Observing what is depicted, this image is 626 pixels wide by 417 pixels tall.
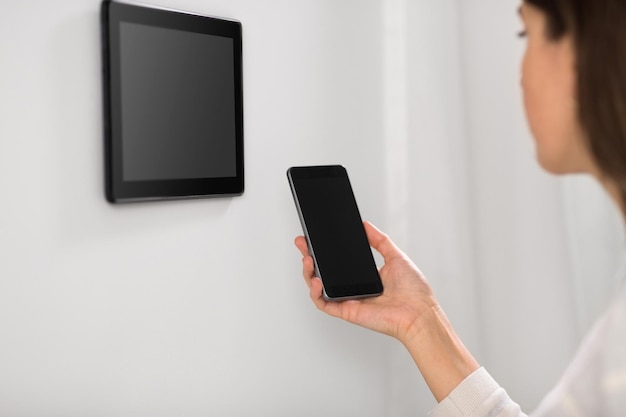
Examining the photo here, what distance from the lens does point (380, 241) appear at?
1.05m

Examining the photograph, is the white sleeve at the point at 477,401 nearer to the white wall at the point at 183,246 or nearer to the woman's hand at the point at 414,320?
the woman's hand at the point at 414,320

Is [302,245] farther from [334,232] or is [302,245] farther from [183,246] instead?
[183,246]

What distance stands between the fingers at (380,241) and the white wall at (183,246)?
10 centimetres

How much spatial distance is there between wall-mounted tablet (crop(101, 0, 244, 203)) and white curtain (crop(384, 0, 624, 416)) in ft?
0.97

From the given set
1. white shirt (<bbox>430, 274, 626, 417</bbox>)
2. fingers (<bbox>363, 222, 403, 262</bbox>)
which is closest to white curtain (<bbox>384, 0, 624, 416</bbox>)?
fingers (<bbox>363, 222, 403, 262</bbox>)

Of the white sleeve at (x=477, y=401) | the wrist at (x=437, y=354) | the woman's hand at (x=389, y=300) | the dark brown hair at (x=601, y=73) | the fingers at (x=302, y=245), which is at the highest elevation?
the dark brown hair at (x=601, y=73)

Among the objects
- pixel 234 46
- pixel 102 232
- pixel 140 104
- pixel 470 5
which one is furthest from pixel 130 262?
pixel 470 5

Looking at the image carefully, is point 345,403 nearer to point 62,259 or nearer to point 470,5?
point 62,259

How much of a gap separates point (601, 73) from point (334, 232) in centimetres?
44

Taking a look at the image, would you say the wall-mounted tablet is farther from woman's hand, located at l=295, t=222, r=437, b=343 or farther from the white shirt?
the white shirt

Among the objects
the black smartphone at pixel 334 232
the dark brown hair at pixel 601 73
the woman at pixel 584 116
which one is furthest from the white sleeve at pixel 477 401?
the dark brown hair at pixel 601 73

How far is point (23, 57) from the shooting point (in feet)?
2.61

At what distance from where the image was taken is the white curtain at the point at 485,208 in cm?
114

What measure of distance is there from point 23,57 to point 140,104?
135 millimetres
